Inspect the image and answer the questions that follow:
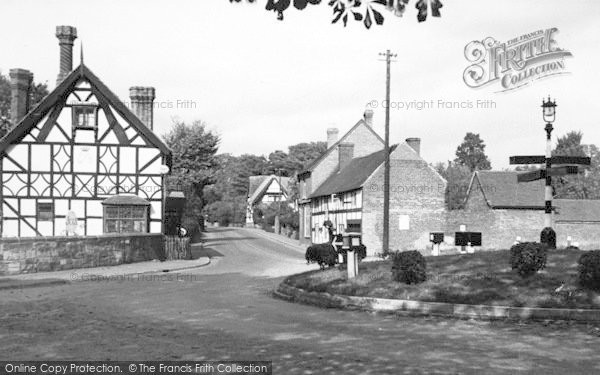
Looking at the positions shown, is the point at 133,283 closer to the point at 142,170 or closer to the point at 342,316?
the point at 342,316

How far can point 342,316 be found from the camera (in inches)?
517

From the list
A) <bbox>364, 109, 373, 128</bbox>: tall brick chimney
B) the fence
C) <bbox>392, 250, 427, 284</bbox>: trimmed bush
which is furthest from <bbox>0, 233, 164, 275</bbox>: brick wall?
<bbox>364, 109, 373, 128</bbox>: tall brick chimney

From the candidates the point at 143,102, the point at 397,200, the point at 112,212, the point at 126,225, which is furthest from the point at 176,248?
the point at 397,200

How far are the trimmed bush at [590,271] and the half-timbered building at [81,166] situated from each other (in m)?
23.8

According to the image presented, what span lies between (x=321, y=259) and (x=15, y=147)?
65.1 feet

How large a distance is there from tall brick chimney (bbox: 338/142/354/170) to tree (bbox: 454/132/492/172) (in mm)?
73113

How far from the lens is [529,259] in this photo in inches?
565

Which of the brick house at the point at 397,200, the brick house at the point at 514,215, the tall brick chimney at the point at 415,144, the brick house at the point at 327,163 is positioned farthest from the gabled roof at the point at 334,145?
the brick house at the point at 514,215

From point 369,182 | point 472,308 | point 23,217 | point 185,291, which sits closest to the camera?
point 472,308

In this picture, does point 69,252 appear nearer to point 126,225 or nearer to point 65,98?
point 126,225

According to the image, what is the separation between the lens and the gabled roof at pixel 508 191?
48.1m

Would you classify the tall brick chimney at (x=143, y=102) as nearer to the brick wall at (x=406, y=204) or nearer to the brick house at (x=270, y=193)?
the brick wall at (x=406, y=204)

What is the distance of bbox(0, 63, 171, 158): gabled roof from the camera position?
32.5 metres

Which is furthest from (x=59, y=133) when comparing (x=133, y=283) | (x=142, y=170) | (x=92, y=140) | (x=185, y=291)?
(x=185, y=291)
